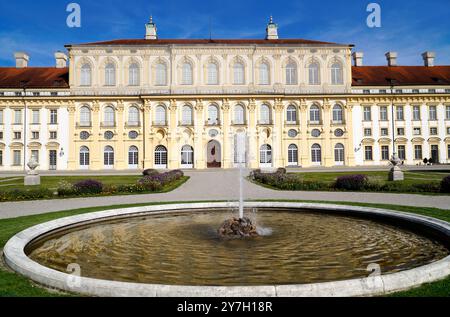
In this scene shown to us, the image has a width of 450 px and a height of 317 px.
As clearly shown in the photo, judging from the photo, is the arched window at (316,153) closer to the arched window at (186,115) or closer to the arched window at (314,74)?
the arched window at (314,74)

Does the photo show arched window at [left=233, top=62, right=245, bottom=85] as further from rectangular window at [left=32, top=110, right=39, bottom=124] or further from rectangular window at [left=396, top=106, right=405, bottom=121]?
rectangular window at [left=32, top=110, right=39, bottom=124]

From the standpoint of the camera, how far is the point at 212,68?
1737 inches

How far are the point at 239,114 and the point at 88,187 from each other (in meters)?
27.8

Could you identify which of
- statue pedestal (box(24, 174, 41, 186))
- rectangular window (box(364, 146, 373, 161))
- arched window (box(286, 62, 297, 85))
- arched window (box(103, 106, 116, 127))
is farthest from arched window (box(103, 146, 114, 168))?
rectangular window (box(364, 146, 373, 161))

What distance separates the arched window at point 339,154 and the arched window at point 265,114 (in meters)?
9.73

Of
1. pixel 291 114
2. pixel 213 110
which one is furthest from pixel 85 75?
pixel 291 114

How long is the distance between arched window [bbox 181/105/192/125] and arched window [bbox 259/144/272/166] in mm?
10059

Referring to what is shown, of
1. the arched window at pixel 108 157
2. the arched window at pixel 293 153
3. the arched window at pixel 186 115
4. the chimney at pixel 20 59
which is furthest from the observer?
the chimney at pixel 20 59

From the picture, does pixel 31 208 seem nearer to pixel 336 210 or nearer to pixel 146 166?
pixel 336 210

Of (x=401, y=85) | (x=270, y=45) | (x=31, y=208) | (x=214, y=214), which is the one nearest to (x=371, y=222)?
(x=214, y=214)

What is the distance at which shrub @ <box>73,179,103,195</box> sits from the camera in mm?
17969

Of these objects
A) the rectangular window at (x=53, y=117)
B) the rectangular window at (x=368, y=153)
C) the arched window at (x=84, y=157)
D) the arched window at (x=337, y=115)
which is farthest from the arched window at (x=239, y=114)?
the rectangular window at (x=53, y=117)

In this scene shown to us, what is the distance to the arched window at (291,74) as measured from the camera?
44.6 metres

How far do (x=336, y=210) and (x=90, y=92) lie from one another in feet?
130
